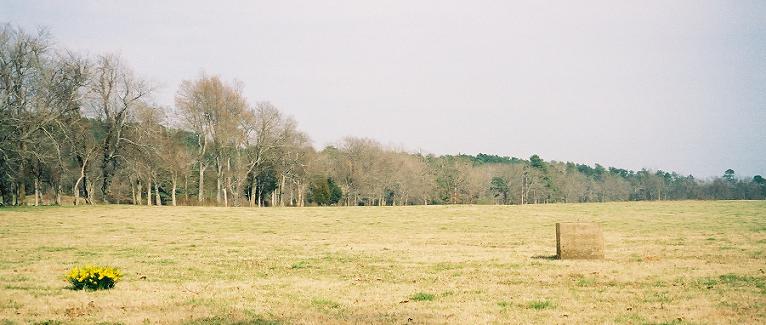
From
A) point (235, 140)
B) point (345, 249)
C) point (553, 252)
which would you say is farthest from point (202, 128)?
point (553, 252)

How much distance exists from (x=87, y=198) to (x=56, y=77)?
13.5m

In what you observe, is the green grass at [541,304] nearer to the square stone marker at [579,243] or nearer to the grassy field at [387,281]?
the grassy field at [387,281]

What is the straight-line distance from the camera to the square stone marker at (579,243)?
1838cm

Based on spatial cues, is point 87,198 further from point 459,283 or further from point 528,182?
point 528,182

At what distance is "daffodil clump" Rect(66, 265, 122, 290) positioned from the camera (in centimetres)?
1283

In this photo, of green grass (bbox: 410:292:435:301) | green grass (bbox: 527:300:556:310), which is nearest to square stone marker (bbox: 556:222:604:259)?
green grass (bbox: 527:300:556:310)

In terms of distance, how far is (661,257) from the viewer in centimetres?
1919

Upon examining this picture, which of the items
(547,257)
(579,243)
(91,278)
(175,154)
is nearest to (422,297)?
(91,278)

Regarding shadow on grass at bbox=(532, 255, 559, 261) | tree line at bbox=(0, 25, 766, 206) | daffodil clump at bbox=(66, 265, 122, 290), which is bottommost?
shadow on grass at bbox=(532, 255, 559, 261)

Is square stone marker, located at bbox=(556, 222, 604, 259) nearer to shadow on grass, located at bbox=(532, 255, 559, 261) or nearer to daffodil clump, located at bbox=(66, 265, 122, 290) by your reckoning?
shadow on grass, located at bbox=(532, 255, 559, 261)

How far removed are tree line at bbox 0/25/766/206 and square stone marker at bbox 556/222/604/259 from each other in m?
46.1

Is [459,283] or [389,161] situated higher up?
[389,161]

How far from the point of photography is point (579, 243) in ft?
60.5

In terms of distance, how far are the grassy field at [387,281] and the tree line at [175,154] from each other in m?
28.1
